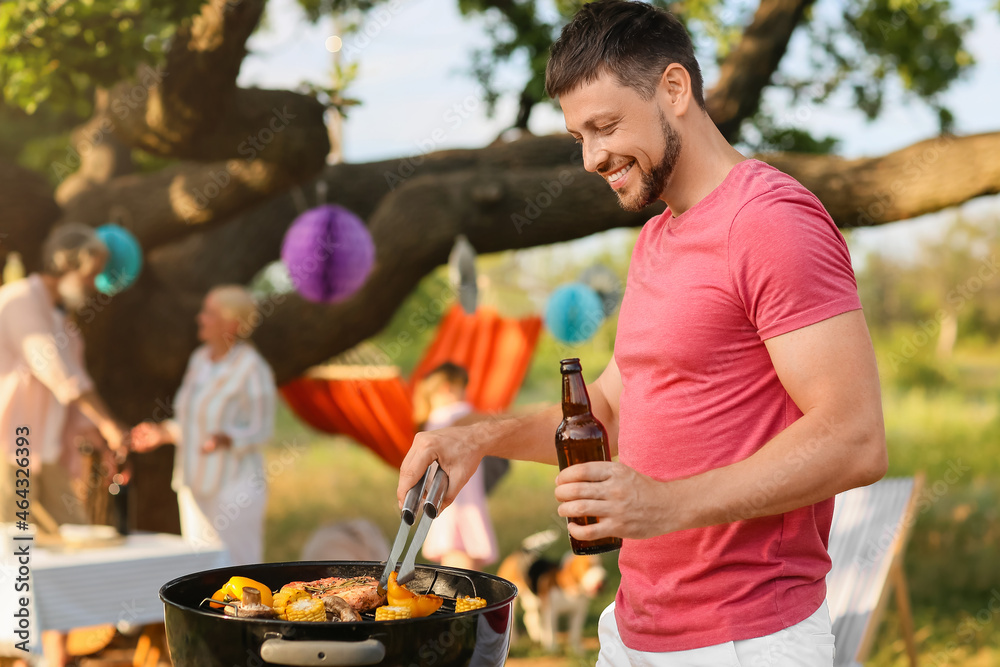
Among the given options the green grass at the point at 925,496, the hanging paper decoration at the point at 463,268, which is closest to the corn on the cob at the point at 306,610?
the hanging paper decoration at the point at 463,268

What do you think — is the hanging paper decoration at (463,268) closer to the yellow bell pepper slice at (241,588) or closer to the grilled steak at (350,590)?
the grilled steak at (350,590)

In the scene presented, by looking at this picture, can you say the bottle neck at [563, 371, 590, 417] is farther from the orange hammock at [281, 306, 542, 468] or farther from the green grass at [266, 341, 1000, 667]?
the orange hammock at [281, 306, 542, 468]

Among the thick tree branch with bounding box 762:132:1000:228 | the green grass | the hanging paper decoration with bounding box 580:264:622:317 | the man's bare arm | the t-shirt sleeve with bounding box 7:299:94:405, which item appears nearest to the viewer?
the man's bare arm

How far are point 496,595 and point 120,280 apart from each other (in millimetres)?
4071

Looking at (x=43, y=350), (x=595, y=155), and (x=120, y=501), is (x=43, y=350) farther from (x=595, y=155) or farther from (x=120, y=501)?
(x=595, y=155)

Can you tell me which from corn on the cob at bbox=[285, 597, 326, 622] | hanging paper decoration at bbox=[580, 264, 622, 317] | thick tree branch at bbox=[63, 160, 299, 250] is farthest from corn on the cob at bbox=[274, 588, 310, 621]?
hanging paper decoration at bbox=[580, 264, 622, 317]

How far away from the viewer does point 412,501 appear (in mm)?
Answer: 1391

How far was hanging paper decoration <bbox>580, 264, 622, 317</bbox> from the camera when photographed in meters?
6.05

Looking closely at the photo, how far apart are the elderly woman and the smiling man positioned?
3.42 m

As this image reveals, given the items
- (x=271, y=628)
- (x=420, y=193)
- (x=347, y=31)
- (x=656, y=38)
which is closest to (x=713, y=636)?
(x=271, y=628)

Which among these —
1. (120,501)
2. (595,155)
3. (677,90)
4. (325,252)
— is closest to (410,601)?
(595,155)

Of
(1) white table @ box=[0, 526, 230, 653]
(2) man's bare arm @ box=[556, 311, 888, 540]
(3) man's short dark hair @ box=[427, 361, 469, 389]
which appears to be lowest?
(1) white table @ box=[0, 526, 230, 653]

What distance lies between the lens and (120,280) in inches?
195

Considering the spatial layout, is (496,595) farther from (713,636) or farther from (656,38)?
(656,38)
